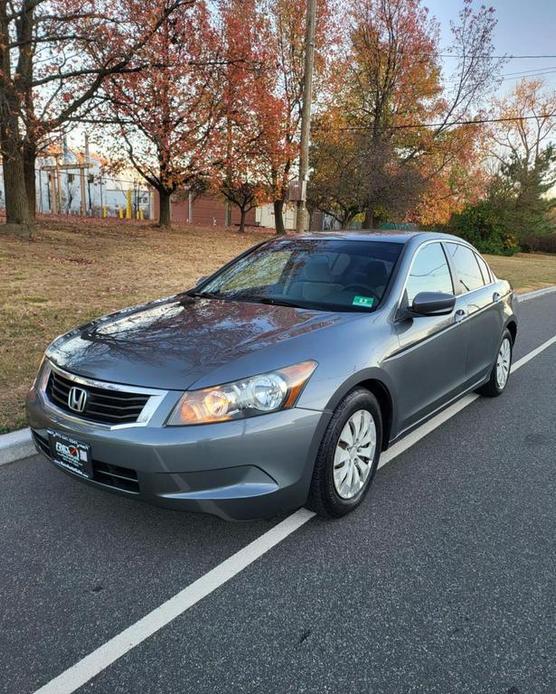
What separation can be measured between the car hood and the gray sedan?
0.4 inches

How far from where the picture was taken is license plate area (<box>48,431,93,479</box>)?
269cm

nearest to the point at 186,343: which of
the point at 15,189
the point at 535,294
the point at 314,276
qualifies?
the point at 314,276

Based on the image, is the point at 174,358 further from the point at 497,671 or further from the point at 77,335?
the point at 497,671

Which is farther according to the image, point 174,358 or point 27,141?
point 27,141

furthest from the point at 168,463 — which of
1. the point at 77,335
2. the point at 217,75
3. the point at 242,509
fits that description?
the point at 217,75

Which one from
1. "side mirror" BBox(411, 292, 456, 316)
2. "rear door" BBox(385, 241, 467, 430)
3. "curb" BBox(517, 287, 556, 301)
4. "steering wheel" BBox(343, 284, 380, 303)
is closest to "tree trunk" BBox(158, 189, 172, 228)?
"curb" BBox(517, 287, 556, 301)

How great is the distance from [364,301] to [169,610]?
2150mm

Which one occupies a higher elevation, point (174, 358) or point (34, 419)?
point (174, 358)

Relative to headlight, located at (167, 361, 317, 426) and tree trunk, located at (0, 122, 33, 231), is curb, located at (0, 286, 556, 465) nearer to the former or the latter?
headlight, located at (167, 361, 317, 426)

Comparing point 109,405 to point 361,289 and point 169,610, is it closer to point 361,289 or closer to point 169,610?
point 169,610

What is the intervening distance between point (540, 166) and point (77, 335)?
4264 centimetres

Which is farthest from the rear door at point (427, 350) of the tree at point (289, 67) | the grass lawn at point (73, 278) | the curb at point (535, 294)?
the tree at point (289, 67)

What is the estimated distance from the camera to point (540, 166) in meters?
38.9

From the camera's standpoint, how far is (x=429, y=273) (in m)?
4.10
